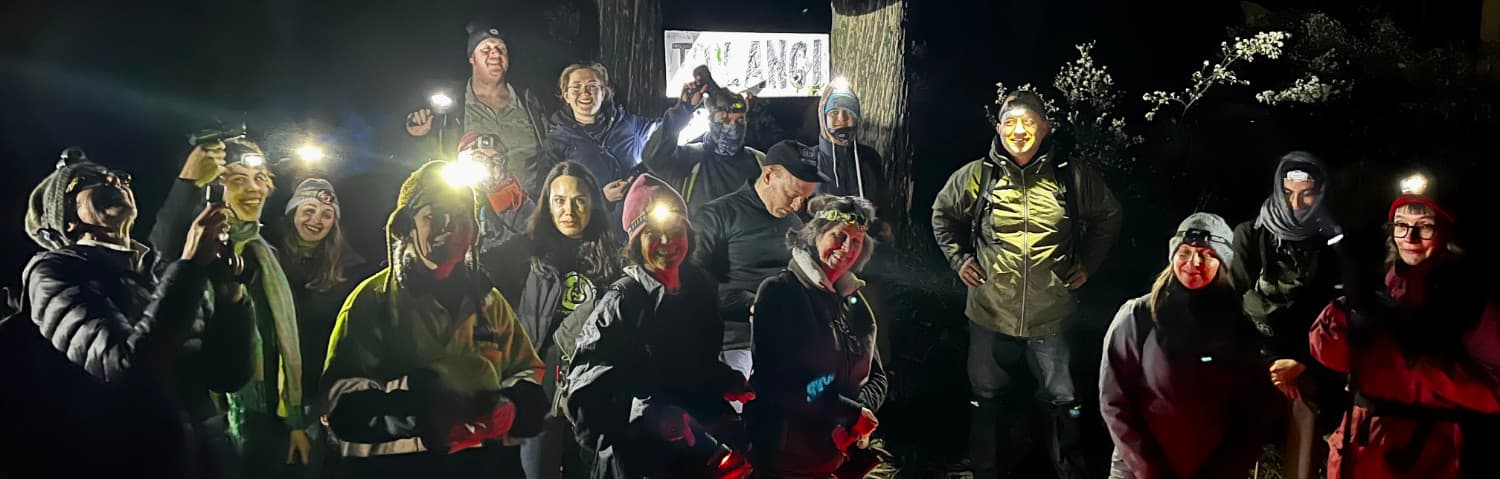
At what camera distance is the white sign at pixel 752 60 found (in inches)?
118

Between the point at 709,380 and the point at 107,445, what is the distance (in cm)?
176

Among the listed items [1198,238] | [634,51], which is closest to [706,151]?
[634,51]

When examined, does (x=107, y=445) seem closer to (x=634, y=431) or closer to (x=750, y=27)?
(x=634, y=431)

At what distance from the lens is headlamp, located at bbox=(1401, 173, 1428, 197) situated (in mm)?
3532

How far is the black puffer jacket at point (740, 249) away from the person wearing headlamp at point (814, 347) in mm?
36

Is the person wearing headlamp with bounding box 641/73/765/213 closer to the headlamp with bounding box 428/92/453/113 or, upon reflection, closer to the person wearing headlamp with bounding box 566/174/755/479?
the person wearing headlamp with bounding box 566/174/755/479

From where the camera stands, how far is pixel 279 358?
286cm

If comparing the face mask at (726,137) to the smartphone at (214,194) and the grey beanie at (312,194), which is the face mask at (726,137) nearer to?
the grey beanie at (312,194)

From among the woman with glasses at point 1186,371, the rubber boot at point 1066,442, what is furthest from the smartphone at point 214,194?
the woman with glasses at point 1186,371

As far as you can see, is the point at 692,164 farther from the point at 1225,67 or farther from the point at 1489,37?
the point at 1489,37

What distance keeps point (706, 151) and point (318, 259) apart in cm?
120

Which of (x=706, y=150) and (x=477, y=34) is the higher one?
(x=477, y=34)

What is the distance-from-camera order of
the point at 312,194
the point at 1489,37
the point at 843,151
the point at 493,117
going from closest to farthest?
the point at 312,194
the point at 493,117
the point at 843,151
the point at 1489,37

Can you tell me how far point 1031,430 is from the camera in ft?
11.2
